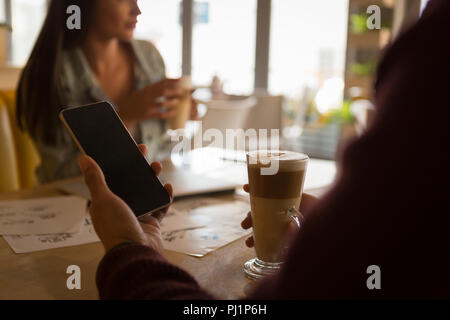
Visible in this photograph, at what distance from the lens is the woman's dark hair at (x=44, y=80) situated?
1.44m

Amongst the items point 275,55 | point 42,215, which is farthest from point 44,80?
point 275,55

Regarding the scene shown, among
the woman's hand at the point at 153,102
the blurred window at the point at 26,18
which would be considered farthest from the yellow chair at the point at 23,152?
the blurred window at the point at 26,18

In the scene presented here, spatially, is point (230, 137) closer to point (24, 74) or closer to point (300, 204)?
point (24, 74)

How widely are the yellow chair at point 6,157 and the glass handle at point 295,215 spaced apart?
47.3 inches

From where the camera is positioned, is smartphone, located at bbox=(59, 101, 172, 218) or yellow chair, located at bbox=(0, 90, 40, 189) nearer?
smartphone, located at bbox=(59, 101, 172, 218)

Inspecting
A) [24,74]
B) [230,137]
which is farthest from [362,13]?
[24,74]

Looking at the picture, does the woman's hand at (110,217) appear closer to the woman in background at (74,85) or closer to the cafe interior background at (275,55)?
the woman in background at (74,85)

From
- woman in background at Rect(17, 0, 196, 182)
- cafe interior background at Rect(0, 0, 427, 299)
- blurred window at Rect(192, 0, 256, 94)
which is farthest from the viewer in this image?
blurred window at Rect(192, 0, 256, 94)

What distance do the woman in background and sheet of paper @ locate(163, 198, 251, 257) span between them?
1.19 ft

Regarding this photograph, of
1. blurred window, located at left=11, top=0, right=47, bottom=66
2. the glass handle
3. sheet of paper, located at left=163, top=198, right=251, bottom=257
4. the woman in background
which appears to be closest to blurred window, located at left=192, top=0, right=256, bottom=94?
blurred window, located at left=11, top=0, right=47, bottom=66

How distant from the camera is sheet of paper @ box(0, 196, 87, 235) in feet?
2.77

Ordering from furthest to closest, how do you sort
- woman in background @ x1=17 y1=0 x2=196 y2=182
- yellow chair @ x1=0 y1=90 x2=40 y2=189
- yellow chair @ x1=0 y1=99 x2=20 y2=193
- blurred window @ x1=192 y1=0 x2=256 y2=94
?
blurred window @ x1=192 y1=0 x2=256 y2=94 < yellow chair @ x1=0 y1=90 x2=40 y2=189 < yellow chair @ x1=0 y1=99 x2=20 y2=193 < woman in background @ x1=17 y1=0 x2=196 y2=182

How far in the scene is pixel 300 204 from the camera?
772 millimetres

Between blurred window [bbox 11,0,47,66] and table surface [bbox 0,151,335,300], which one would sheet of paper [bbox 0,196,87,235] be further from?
blurred window [bbox 11,0,47,66]
